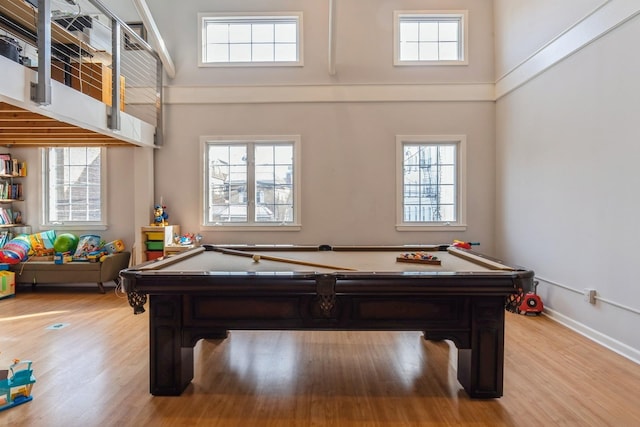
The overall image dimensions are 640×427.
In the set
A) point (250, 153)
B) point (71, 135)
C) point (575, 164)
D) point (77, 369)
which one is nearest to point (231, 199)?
point (250, 153)

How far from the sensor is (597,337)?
3342 millimetres

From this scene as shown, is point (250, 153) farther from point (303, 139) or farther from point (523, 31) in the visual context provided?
point (523, 31)

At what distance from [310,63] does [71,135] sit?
3468 mm

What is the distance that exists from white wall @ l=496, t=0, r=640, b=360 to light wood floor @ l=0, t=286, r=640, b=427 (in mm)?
435

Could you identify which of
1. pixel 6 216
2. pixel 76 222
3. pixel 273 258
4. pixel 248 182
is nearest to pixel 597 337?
pixel 273 258

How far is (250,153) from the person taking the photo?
5496 mm

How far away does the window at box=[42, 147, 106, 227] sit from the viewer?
5.58m

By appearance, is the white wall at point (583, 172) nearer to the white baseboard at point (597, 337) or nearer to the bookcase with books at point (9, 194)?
the white baseboard at point (597, 337)

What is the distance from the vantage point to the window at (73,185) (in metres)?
5.58

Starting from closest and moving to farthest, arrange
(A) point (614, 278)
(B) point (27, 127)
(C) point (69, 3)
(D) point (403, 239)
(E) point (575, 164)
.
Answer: (A) point (614, 278)
(E) point (575, 164)
(B) point (27, 127)
(C) point (69, 3)
(D) point (403, 239)

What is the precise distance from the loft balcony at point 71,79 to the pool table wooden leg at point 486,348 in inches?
154

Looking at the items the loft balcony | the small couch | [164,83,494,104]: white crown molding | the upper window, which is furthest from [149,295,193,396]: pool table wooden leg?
the upper window

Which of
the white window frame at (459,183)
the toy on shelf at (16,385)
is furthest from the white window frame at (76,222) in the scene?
the white window frame at (459,183)

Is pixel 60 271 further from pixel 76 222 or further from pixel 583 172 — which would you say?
pixel 583 172
